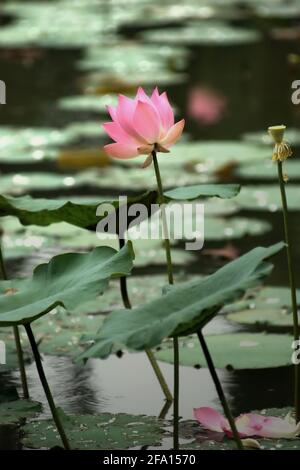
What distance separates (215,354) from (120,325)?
76cm

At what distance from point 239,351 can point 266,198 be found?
4.13ft

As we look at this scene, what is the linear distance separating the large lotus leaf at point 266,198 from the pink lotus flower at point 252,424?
5.15 ft

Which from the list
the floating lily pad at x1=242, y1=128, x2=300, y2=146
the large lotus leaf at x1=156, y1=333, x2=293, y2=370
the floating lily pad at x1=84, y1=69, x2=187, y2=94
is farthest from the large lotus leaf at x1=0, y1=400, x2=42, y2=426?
the floating lily pad at x1=84, y1=69, x2=187, y2=94

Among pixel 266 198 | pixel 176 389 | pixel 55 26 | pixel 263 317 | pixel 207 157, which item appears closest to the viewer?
pixel 176 389

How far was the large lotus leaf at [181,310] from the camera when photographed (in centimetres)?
143

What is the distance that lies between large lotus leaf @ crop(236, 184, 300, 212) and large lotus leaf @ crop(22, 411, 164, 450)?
152 centimetres

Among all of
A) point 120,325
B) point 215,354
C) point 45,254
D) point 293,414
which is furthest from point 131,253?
point 45,254

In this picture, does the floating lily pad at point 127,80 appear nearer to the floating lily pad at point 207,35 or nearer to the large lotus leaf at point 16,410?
the floating lily pad at point 207,35

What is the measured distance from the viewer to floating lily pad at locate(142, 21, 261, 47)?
6.24 meters

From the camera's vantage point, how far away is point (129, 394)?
2.09 metres

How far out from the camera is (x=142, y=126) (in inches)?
69.0

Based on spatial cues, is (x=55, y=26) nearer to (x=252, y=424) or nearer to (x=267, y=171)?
(x=267, y=171)

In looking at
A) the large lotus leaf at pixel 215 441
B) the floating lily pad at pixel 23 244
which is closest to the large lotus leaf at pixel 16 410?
the large lotus leaf at pixel 215 441

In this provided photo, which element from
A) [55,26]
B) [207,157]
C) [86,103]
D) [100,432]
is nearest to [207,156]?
[207,157]
